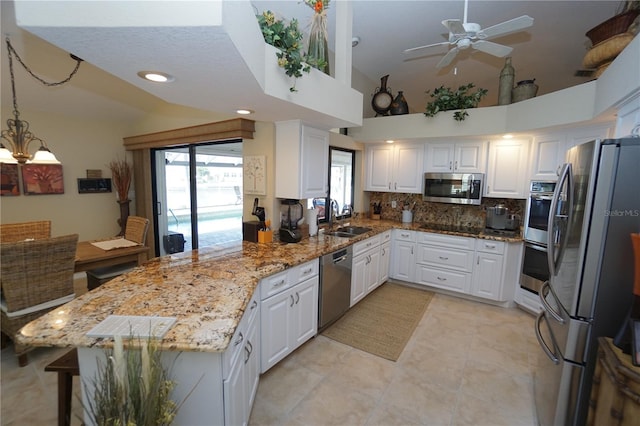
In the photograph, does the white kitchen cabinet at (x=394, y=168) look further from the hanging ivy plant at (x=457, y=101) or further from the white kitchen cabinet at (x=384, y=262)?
the white kitchen cabinet at (x=384, y=262)

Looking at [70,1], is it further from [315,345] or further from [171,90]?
[315,345]

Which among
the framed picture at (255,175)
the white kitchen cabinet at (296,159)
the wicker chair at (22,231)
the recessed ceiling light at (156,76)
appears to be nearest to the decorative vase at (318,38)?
the white kitchen cabinet at (296,159)

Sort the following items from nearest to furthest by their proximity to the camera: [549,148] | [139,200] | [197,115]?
[549,148] < [197,115] < [139,200]

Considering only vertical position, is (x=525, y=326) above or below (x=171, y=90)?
below

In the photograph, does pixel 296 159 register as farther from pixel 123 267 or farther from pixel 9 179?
pixel 9 179

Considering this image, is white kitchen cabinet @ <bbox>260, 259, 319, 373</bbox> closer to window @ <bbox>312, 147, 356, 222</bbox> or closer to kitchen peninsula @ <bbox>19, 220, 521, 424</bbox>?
kitchen peninsula @ <bbox>19, 220, 521, 424</bbox>

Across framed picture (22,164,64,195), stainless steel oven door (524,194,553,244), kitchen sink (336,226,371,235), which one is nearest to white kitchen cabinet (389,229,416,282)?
kitchen sink (336,226,371,235)

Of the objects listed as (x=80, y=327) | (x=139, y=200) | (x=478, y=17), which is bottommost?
(x=80, y=327)

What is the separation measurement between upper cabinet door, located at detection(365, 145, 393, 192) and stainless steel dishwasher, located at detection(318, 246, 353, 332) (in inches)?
70.2

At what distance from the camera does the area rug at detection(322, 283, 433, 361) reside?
2.70 m

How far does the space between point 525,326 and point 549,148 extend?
2064mm

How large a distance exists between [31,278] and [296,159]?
96.9 inches

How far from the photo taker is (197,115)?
11.4 feet

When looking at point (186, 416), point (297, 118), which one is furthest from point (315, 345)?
point (297, 118)
